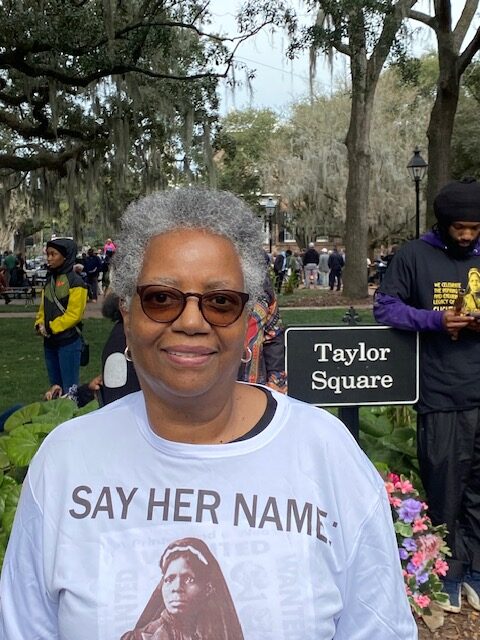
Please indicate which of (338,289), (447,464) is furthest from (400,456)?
(338,289)

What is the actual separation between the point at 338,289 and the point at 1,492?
888 inches

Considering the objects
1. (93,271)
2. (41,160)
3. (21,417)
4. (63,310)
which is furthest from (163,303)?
(93,271)

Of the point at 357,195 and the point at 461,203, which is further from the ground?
the point at 357,195

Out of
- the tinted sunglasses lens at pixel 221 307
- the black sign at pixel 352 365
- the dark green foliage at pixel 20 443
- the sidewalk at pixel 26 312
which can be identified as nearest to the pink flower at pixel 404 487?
the black sign at pixel 352 365

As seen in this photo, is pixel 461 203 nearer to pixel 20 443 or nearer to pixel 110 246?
pixel 20 443

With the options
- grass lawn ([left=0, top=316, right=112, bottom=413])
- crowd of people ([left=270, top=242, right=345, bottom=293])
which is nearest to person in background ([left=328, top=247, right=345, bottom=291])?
crowd of people ([left=270, top=242, right=345, bottom=293])

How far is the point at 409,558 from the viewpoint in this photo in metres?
2.94

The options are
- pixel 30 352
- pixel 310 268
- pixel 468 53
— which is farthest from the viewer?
pixel 310 268

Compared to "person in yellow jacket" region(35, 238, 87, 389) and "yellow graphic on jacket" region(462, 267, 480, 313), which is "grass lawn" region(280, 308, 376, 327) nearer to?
"person in yellow jacket" region(35, 238, 87, 389)

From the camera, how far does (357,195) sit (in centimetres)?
1797

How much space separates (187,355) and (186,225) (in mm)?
238

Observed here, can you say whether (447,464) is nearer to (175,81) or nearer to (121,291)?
(121,291)

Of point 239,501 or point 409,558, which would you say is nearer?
point 239,501

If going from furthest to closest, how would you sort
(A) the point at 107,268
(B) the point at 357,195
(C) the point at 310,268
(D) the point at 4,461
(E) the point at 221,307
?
1. (C) the point at 310,268
2. (B) the point at 357,195
3. (A) the point at 107,268
4. (D) the point at 4,461
5. (E) the point at 221,307
